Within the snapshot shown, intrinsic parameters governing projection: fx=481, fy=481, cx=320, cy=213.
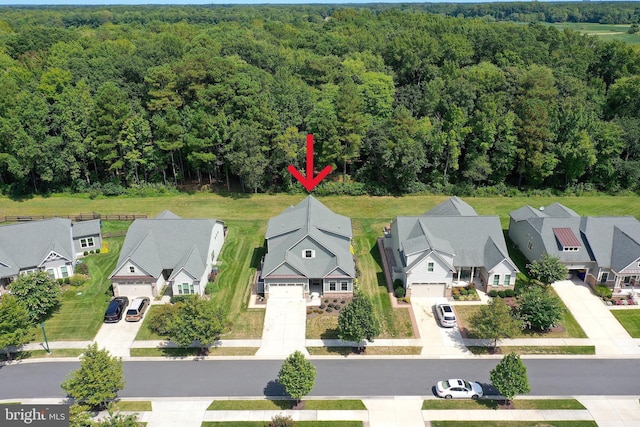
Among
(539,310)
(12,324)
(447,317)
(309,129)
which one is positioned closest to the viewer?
(12,324)

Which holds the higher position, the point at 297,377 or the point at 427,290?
the point at 297,377

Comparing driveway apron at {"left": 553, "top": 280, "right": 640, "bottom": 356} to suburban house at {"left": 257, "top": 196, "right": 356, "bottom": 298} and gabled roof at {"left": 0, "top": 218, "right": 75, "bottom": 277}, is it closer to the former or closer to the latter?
suburban house at {"left": 257, "top": 196, "right": 356, "bottom": 298}

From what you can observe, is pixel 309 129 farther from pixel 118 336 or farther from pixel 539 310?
pixel 539 310

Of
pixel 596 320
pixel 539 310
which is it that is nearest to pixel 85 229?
pixel 539 310

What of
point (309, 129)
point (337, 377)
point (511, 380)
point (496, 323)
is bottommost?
point (337, 377)

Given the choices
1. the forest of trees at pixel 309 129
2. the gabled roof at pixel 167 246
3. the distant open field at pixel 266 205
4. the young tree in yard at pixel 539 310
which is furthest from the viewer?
the forest of trees at pixel 309 129

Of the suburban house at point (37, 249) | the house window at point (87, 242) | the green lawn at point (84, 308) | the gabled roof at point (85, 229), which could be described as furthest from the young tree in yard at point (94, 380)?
the house window at point (87, 242)

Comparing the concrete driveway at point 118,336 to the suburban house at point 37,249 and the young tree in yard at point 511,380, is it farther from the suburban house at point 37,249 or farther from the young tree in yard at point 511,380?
the young tree in yard at point 511,380
